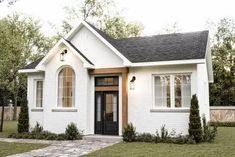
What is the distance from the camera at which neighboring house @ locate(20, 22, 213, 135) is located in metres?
14.7

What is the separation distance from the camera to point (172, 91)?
14875mm

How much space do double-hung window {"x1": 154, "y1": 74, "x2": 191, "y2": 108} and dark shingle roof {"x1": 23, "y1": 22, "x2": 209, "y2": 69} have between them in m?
1.00

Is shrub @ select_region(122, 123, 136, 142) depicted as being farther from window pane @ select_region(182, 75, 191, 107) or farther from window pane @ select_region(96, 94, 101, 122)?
window pane @ select_region(182, 75, 191, 107)

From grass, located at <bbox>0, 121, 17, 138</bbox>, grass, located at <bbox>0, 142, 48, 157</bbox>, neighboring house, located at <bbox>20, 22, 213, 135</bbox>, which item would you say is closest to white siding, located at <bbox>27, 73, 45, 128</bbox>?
neighboring house, located at <bbox>20, 22, 213, 135</bbox>

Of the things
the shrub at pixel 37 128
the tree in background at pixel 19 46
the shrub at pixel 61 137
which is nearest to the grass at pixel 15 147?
the shrub at pixel 61 137

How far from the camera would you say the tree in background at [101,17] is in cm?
3556

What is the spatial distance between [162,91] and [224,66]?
21737 millimetres

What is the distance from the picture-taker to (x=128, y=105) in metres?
15.7

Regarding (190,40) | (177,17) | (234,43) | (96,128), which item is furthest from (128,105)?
(177,17)

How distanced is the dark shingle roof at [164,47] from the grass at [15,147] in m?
5.39

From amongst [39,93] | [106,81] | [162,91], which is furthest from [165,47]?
[39,93]

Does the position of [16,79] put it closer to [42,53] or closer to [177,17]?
[42,53]

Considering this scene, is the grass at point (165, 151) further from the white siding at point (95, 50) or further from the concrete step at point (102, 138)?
the white siding at point (95, 50)

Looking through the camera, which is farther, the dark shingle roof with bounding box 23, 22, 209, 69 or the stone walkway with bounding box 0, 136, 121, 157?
the dark shingle roof with bounding box 23, 22, 209, 69
